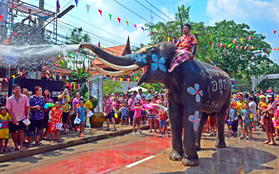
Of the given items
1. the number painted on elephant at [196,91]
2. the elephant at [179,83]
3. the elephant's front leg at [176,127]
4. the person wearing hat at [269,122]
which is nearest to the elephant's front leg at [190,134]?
the elephant at [179,83]

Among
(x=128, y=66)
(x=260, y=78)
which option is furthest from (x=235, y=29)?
(x=128, y=66)

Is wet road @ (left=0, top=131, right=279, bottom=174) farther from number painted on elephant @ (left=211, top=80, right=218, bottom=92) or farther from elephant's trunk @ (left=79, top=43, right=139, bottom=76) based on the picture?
elephant's trunk @ (left=79, top=43, right=139, bottom=76)

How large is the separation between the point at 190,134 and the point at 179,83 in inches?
43.4

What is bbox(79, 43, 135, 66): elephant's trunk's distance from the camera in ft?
11.6

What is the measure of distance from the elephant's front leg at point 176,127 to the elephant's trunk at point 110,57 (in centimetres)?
154

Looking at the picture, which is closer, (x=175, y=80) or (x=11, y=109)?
(x=175, y=80)

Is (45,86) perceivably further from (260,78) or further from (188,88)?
(260,78)

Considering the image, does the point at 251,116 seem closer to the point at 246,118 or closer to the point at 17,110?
the point at 246,118

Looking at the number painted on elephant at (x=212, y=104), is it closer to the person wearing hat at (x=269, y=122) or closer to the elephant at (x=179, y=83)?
the elephant at (x=179, y=83)

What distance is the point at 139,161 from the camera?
4.70 m

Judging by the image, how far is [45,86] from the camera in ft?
26.8

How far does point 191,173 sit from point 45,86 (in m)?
6.66

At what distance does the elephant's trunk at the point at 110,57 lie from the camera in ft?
11.6

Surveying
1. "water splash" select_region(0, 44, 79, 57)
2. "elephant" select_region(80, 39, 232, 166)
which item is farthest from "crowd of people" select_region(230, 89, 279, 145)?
"water splash" select_region(0, 44, 79, 57)
